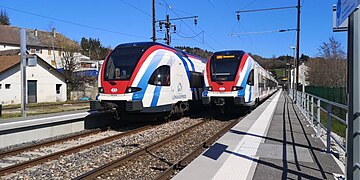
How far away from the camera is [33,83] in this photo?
36.9 m

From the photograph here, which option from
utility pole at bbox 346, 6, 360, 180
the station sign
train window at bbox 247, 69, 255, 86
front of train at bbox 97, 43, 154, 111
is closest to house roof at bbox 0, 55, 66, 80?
front of train at bbox 97, 43, 154, 111

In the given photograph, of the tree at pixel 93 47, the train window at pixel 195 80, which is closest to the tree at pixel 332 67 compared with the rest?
the train window at pixel 195 80

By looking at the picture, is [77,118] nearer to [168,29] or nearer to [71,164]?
[71,164]

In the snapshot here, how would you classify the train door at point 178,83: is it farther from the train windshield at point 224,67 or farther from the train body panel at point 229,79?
the train windshield at point 224,67

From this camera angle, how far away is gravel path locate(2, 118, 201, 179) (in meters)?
6.31

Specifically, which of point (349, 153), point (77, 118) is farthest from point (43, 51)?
point (349, 153)

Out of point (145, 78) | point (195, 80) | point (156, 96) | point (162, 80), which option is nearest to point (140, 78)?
point (145, 78)

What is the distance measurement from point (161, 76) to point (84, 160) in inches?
222

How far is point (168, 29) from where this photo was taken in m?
30.1

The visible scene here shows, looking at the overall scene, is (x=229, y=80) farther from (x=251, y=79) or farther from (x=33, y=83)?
(x=33, y=83)

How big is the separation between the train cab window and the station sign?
875cm

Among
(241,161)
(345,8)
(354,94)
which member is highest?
(345,8)

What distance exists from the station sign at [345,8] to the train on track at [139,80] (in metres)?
8.53

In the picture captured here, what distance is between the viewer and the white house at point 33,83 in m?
33.8
